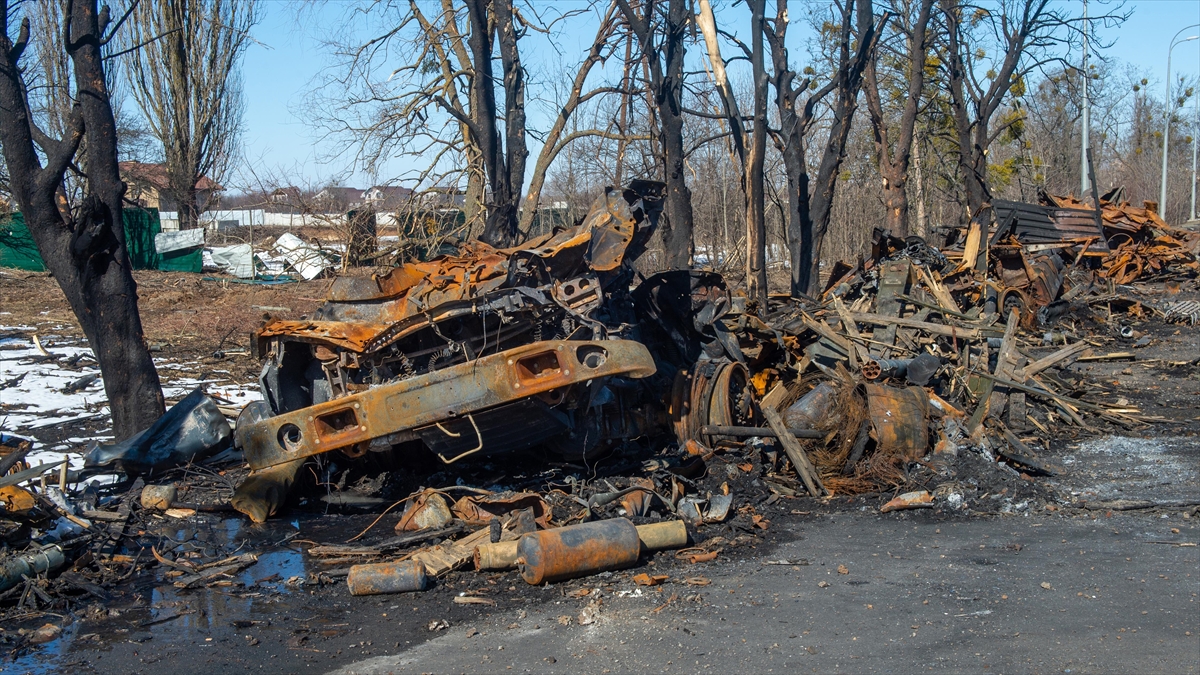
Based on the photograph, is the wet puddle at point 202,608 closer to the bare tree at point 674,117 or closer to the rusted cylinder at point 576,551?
the rusted cylinder at point 576,551

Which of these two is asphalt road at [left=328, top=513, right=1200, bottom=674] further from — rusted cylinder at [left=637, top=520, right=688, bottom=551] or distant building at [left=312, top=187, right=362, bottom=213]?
distant building at [left=312, top=187, right=362, bottom=213]

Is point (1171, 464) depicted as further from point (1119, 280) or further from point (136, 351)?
point (1119, 280)

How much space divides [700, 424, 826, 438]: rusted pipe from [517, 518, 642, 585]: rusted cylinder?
2.05 metres

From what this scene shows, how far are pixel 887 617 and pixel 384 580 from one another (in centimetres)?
241

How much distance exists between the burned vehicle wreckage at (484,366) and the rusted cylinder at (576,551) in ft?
2.94

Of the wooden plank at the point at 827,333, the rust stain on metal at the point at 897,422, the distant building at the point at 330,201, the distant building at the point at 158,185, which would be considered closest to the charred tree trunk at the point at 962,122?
the wooden plank at the point at 827,333

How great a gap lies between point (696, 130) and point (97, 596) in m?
21.7

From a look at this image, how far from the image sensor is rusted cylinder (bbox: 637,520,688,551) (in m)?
4.89

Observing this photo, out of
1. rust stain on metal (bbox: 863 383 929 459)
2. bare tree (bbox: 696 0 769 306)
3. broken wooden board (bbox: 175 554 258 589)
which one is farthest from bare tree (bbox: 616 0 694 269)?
broken wooden board (bbox: 175 554 258 589)

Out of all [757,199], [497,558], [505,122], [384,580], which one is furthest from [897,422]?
[505,122]

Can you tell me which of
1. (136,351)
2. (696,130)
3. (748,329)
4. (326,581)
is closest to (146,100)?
(696,130)

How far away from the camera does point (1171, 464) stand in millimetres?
6707

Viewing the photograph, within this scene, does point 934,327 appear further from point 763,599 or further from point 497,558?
point 497,558

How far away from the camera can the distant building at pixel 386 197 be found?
17.1 m
